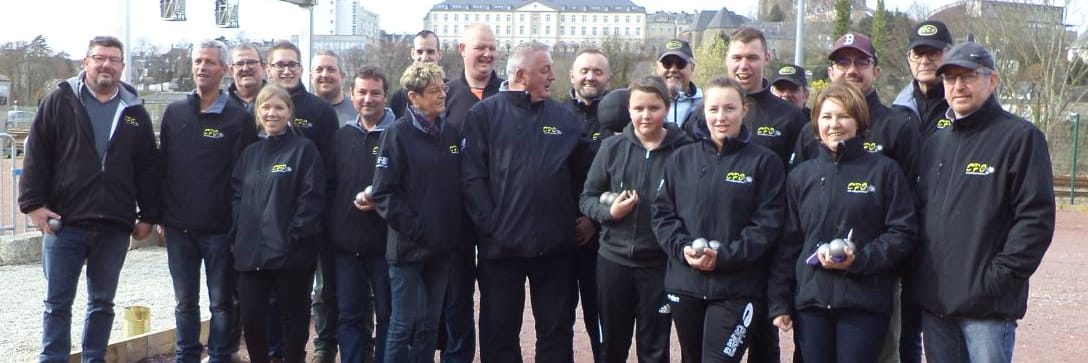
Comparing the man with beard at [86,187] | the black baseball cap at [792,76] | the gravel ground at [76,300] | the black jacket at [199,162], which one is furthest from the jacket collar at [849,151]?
the gravel ground at [76,300]

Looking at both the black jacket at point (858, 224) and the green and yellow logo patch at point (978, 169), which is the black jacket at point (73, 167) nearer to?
the black jacket at point (858, 224)

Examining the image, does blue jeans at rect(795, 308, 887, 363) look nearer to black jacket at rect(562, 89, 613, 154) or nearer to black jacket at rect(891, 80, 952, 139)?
black jacket at rect(891, 80, 952, 139)

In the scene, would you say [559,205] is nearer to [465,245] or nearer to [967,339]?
[465,245]

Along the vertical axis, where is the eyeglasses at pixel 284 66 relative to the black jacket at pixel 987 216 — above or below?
above

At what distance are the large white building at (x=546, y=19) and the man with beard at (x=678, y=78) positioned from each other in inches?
6274

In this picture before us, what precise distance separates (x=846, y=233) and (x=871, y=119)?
0.85 metres

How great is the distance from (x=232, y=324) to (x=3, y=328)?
2.78m

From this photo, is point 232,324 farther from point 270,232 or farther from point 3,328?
point 3,328

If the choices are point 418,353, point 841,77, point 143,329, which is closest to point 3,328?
point 143,329

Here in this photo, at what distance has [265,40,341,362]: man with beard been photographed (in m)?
6.69

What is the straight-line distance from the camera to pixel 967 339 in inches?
187

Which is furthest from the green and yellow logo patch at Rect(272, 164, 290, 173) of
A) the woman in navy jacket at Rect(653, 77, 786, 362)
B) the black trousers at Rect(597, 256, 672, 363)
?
the woman in navy jacket at Rect(653, 77, 786, 362)

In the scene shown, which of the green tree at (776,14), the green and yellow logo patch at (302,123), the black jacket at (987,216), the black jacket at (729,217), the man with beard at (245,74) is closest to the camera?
the black jacket at (987,216)

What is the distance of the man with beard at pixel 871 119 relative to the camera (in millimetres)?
5305
